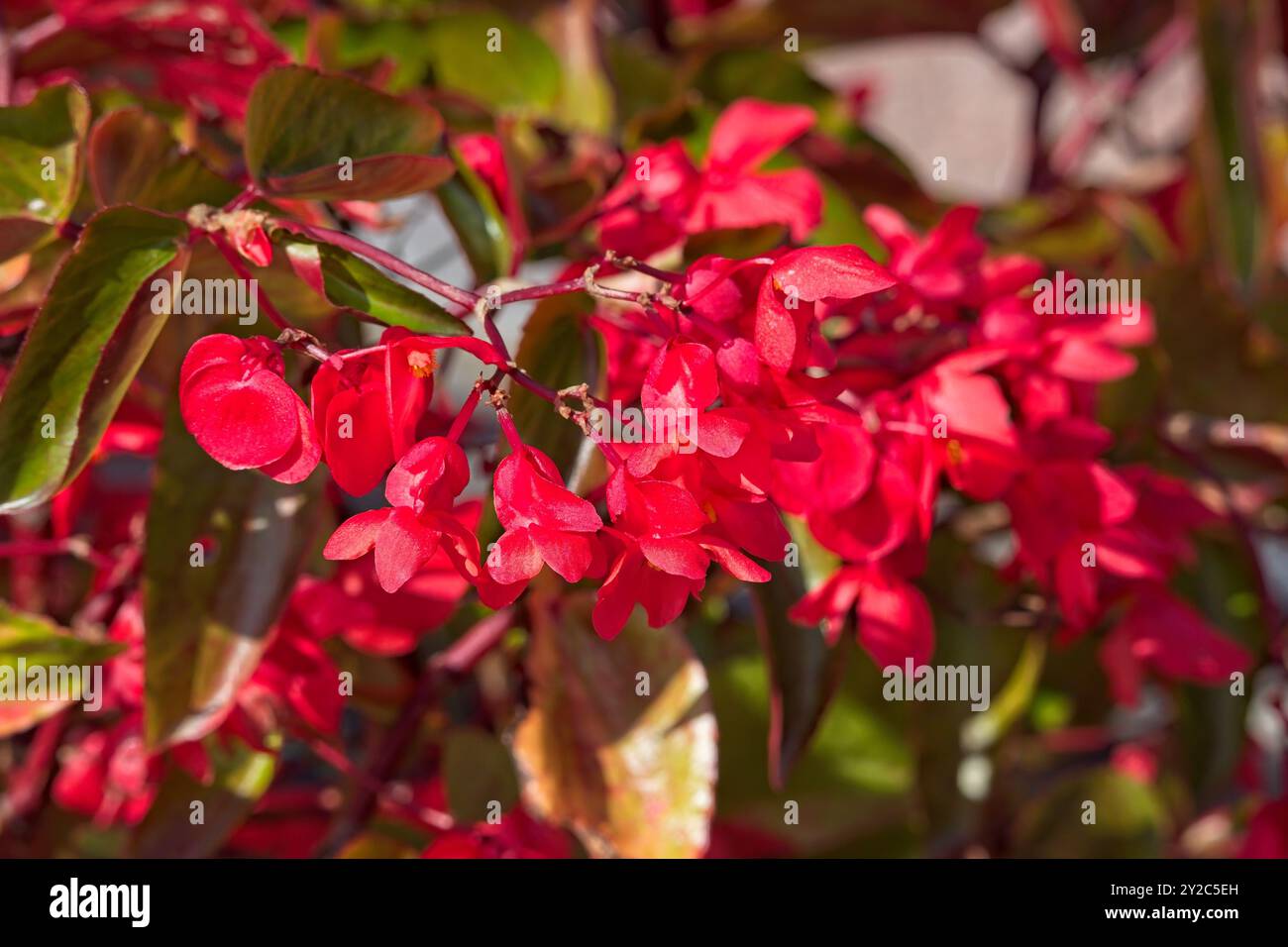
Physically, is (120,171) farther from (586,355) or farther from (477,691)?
(477,691)

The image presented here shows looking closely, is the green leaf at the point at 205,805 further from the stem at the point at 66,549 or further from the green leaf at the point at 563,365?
the green leaf at the point at 563,365

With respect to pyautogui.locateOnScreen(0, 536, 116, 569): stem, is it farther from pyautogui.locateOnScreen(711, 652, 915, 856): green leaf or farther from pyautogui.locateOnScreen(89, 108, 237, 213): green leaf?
pyautogui.locateOnScreen(711, 652, 915, 856): green leaf

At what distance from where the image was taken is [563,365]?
434 mm

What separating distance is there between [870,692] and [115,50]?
0.55m

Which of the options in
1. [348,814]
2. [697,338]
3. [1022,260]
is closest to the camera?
[697,338]

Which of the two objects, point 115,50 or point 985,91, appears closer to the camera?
point 115,50

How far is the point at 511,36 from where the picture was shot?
28.4 inches

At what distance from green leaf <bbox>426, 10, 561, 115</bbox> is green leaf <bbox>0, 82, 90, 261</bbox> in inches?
11.7

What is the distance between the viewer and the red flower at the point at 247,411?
1.09ft

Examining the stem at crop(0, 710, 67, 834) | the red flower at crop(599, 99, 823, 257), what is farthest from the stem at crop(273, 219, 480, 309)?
the stem at crop(0, 710, 67, 834)

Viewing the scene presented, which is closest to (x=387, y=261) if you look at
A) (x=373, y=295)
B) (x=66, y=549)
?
(x=373, y=295)

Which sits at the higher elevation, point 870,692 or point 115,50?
point 115,50
